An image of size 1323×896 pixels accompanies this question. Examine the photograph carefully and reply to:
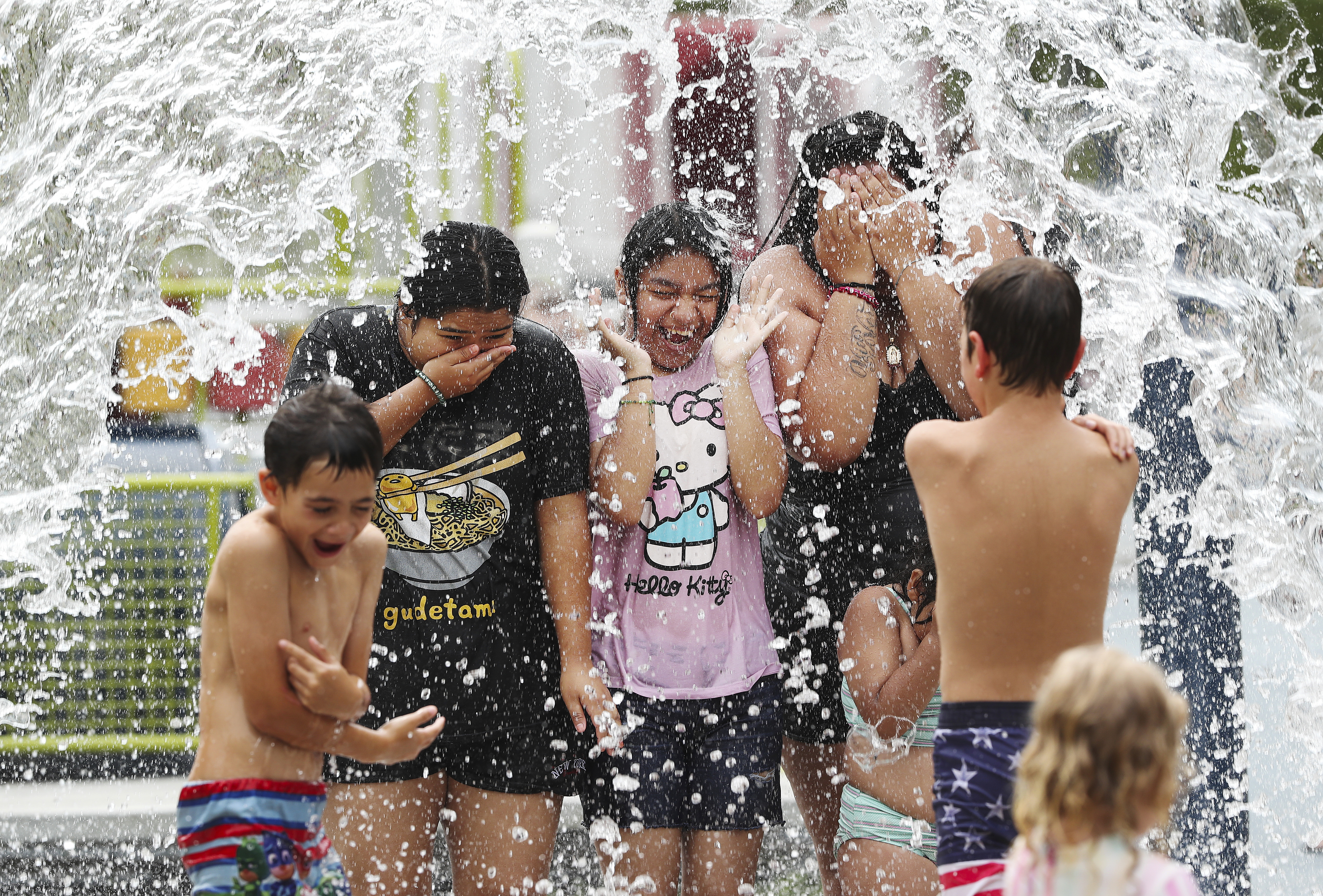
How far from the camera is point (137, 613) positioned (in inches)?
203

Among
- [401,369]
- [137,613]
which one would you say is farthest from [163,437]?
[401,369]

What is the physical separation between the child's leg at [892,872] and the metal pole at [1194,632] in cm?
94

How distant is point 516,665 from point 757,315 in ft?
3.41

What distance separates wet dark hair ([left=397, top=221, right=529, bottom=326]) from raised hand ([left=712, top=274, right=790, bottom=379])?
51 centimetres

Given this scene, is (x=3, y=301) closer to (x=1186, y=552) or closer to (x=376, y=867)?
(x=376, y=867)

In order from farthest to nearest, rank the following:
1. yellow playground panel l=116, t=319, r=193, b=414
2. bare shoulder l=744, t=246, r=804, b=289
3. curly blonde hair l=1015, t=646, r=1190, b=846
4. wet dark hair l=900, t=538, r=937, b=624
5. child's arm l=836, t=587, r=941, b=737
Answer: yellow playground panel l=116, t=319, r=193, b=414 < bare shoulder l=744, t=246, r=804, b=289 < wet dark hair l=900, t=538, r=937, b=624 < child's arm l=836, t=587, r=941, b=737 < curly blonde hair l=1015, t=646, r=1190, b=846

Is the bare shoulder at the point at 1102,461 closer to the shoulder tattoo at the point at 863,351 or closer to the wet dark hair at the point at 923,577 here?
the wet dark hair at the point at 923,577

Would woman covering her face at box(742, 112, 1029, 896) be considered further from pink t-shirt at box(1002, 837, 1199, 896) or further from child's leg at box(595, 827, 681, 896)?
pink t-shirt at box(1002, 837, 1199, 896)

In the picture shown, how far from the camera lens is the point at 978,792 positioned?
6.33ft

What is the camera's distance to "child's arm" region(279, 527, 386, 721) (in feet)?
6.71

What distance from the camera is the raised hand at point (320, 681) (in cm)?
204

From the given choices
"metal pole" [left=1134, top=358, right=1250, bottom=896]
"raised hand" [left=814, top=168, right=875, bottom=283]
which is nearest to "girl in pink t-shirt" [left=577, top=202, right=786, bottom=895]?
"raised hand" [left=814, top=168, right=875, bottom=283]

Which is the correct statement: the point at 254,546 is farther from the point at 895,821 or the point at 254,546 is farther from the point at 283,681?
the point at 895,821

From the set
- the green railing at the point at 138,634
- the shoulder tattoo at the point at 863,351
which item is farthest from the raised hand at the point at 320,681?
the green railing at the point at 138,634
